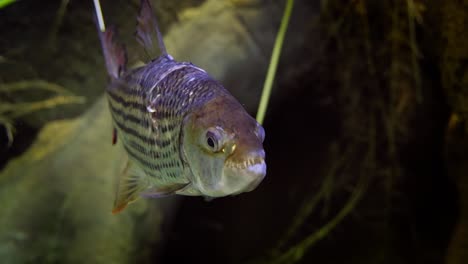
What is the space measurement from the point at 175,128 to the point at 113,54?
42cm

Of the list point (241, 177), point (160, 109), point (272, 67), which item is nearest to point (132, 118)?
point (160, 109)

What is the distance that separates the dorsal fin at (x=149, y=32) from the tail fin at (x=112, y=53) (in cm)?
13

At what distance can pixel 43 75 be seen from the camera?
8.27 feet

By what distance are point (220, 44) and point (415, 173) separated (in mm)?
1908

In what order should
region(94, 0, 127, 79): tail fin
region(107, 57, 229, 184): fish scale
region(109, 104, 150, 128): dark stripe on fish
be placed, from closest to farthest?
region(107, 57, 229, 184): fish scale < region(109, 104, 150, 128): dark stripe on fish < region(94, 0, 127, 79): tail fin

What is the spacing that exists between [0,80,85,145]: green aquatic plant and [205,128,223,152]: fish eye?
180cm

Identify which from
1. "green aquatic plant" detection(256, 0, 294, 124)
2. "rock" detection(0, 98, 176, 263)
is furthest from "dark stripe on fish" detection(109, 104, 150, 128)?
"rock" detection(0, 98, 176, 263)

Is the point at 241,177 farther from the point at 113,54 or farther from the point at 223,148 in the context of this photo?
the point at 113,54

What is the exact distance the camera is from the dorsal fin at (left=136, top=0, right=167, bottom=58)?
121cm

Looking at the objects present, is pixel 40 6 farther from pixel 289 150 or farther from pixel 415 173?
pixel 415 173

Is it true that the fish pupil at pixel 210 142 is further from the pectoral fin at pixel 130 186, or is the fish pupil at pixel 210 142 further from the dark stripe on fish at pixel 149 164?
the pectoral fin at pixel 130 186

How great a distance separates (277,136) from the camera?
3477mm

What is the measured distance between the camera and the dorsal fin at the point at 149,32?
1.21m

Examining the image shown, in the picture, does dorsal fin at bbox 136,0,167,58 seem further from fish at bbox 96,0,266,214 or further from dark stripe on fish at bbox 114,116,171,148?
dark stripe on fish at bbox 114,116,171,148
